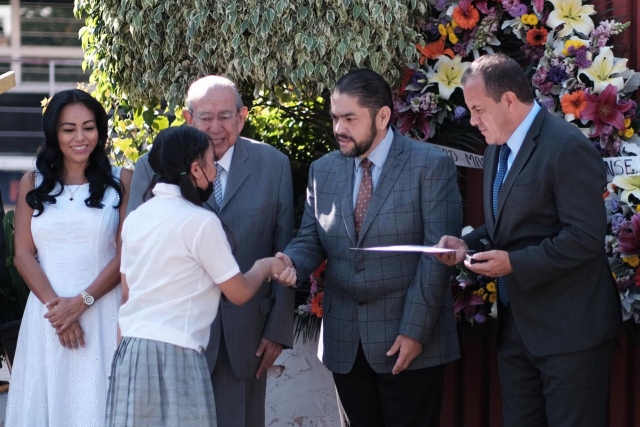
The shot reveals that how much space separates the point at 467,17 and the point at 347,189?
1312 mm

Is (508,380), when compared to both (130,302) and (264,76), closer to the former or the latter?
(130,302)

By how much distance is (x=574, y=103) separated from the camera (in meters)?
4.38

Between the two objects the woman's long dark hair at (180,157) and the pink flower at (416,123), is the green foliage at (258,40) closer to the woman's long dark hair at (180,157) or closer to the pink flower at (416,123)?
the pink flower at (416,123)

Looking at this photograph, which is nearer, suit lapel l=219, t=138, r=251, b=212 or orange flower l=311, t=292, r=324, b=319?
suit lapel l=219, t=138, r=251, b=212

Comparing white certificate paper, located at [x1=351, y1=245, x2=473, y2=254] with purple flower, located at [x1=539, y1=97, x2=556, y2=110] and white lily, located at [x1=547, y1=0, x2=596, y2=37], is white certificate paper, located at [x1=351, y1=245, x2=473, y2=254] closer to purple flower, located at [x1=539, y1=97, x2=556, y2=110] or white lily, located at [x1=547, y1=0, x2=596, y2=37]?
purple flower, located at [x1=539, y1=97, x2=556, y2=110]

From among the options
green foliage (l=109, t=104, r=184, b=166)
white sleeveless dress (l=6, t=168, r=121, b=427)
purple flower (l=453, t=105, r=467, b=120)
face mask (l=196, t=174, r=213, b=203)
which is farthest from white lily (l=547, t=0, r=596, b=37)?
green foliage (l=109, t=104, r=184, b=166)

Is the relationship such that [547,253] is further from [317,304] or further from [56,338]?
[56,338]

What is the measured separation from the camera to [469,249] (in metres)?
3.80

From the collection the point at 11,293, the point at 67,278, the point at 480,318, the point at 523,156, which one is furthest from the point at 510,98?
the point at 11,293

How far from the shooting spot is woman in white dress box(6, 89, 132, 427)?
161 inches

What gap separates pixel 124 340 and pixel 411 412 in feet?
3.86

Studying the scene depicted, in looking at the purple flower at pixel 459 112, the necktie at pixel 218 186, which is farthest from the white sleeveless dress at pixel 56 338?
the purple flower at pixel 459 112

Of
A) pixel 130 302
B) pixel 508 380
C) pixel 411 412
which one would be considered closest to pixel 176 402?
pixel 130 302

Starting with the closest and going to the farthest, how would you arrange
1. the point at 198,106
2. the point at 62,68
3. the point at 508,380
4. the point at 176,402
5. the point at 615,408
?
1. the point at 176,402
2. the point at 508,380
3. the point at 198,106
4. the point at 615,408
5. the point at 62,68
